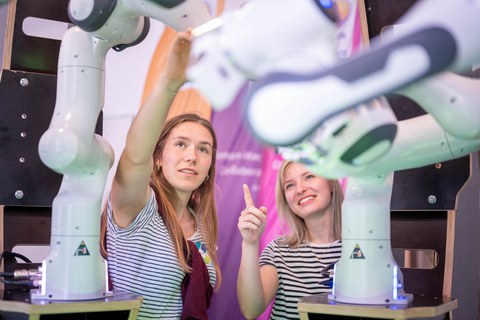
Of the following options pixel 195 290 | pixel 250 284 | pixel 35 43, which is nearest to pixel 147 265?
pixel 195 290

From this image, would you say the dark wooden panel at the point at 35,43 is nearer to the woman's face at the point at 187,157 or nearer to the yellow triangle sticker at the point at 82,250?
the woman's face at the point at 187,157

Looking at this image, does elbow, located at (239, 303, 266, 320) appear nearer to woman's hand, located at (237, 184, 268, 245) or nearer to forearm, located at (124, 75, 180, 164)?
woman's hand, located at (237, 184, 268, 245)

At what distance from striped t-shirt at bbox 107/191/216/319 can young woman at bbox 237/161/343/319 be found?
0.59 feet

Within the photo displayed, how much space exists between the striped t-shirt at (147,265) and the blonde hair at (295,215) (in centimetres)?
37

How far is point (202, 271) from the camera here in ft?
5.04

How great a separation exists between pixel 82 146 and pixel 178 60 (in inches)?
9.4

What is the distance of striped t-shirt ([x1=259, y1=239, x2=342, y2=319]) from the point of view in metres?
1.62

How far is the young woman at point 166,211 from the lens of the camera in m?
1.22

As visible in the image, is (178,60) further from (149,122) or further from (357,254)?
(357,254)

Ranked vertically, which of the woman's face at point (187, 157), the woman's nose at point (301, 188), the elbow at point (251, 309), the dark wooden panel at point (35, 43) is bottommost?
the elbow at point (251, 309)

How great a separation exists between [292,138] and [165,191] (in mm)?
1081

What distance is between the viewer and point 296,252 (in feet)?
5.62

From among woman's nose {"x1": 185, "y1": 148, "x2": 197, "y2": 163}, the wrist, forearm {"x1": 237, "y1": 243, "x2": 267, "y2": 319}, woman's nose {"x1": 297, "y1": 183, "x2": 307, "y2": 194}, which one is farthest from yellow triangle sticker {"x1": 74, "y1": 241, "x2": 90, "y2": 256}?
woman's nose {"x1": 297, "y1": 183, "x2": 307, "y2": 194}

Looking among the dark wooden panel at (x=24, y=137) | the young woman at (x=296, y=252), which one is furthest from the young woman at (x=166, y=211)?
the dark wooden panel at (x=24, y=137)
